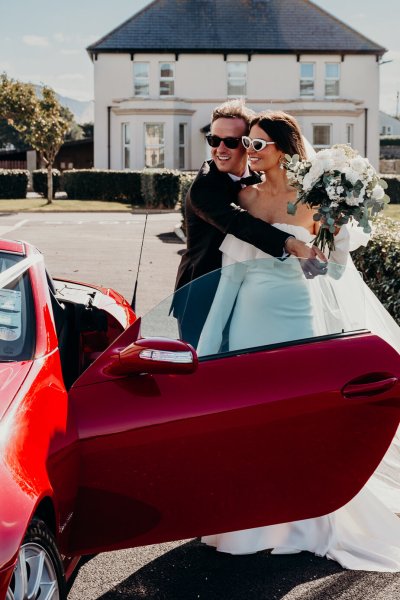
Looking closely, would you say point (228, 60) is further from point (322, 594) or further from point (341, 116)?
point (322, 594)

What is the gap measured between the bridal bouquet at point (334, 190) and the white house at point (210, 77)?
3941cm

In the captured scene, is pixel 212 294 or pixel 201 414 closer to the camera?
pixel 201 414

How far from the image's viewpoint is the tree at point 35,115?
34.0 metres

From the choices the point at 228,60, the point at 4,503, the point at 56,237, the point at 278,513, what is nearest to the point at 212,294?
the point at 278,513

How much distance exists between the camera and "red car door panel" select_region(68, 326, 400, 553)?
10.4 feet

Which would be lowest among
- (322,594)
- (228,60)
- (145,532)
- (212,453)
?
(322,594)

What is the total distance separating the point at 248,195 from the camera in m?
4.54

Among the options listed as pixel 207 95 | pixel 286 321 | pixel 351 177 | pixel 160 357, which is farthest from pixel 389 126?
pixel 160 357

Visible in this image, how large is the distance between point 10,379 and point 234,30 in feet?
144

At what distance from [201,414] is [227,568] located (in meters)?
1.10

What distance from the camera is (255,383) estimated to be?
328 centimetres

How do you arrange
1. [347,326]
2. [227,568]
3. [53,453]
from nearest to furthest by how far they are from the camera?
[53,453] → [347,326] → [227,568]

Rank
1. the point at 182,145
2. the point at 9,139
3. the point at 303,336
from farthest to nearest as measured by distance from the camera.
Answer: the point at 9,139 < the point at 182,145 < the point at 303,336

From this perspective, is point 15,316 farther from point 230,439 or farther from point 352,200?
point 352,200
